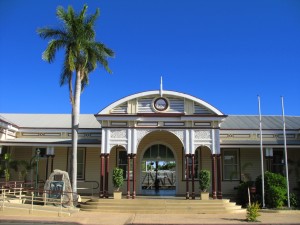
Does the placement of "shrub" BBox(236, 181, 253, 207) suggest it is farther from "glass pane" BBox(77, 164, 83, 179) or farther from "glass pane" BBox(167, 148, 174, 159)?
"glass pane" BBox(77, 164, 83, 179)

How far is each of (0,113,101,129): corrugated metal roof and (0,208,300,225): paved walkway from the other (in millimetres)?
9598

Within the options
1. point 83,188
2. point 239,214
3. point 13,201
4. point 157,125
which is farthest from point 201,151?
point 13,201

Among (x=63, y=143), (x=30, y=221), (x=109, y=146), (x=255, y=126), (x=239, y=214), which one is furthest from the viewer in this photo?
(x=255, y=126)

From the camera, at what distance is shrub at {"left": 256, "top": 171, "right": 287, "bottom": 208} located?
20.2 m

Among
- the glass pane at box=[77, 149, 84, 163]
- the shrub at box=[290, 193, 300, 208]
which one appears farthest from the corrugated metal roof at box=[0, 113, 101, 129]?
the shrub at box=[290, 193, 300, 208]

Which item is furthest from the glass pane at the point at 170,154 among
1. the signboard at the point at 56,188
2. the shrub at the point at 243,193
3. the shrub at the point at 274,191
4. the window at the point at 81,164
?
the signboard at the point at 56,188

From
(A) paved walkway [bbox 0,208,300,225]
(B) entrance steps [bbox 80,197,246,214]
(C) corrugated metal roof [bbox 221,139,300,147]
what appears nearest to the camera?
(A) paved walkway [bbox 0,208,300,225]

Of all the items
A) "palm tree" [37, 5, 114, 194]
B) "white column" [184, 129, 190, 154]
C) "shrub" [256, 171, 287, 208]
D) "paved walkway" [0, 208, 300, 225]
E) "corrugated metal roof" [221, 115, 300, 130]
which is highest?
"palm tree" [37, 5, 114, 194]

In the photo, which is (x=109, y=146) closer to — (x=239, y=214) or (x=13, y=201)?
(x=13, y=201)

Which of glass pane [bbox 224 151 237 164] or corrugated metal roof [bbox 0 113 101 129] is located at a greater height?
corrugated metal roof [bbox 0 113 101 129]

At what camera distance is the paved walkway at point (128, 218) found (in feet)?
51.5

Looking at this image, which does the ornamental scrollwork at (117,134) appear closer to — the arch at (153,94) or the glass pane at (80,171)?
the arch at (153,94)

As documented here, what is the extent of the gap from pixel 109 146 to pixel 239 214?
8.12 meters

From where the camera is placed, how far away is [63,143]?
80.0ft
